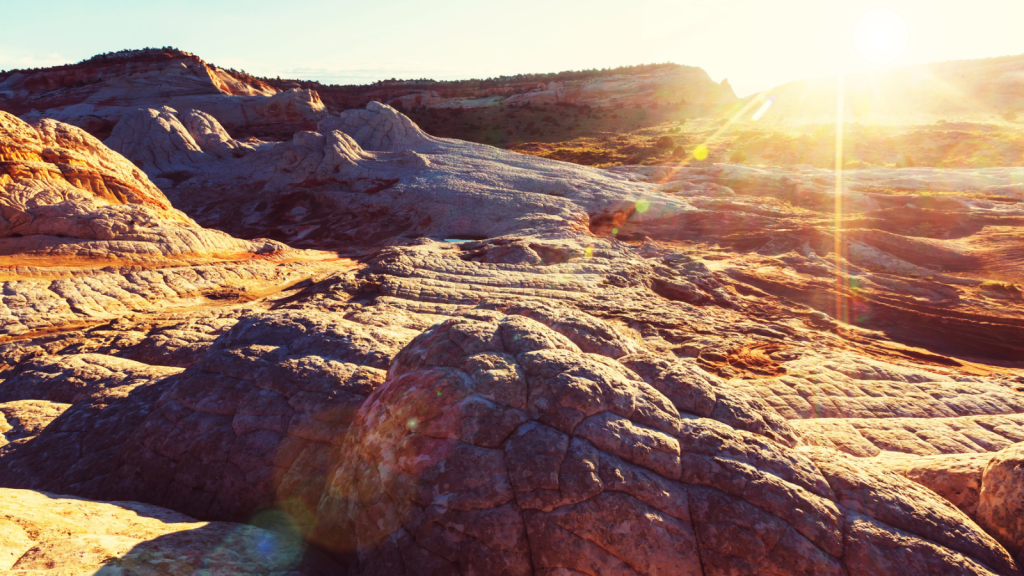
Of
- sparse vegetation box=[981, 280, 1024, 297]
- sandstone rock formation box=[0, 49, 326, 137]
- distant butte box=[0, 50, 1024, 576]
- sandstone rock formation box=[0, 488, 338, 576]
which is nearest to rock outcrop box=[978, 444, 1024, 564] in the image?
distant butte box=[0, 50, 1024, 576]

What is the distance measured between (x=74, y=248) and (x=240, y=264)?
2751 millimetres

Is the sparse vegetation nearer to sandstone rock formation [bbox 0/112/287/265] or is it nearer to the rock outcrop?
the rock outcrop

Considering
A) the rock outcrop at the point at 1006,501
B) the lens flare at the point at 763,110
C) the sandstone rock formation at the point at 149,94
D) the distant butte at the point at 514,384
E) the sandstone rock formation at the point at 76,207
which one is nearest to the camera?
the distant butte at the point at 514,384

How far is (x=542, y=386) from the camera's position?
116 inches

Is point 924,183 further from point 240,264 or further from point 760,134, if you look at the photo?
point 240,264

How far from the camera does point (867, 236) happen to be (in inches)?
471

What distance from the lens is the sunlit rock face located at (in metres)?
2.54

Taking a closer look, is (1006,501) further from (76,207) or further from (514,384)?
(76,207)

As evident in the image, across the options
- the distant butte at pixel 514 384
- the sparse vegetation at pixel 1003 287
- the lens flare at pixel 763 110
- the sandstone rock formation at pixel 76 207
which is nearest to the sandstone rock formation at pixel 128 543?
the distant butte at pixel 514 384

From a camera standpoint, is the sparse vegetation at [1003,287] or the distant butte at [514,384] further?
the sparse vegetation at [1003,287]

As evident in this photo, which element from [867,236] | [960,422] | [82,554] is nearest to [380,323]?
[82,554]

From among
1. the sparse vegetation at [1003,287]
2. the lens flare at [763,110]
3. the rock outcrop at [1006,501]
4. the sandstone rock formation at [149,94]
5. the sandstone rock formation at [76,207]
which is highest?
the sandstone rock formation at [149,94]

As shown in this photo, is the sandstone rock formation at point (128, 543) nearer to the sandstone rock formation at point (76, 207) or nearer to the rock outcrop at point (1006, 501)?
the rock outcrop at point (1006, 501)

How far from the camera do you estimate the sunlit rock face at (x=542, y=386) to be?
254 centimetres
